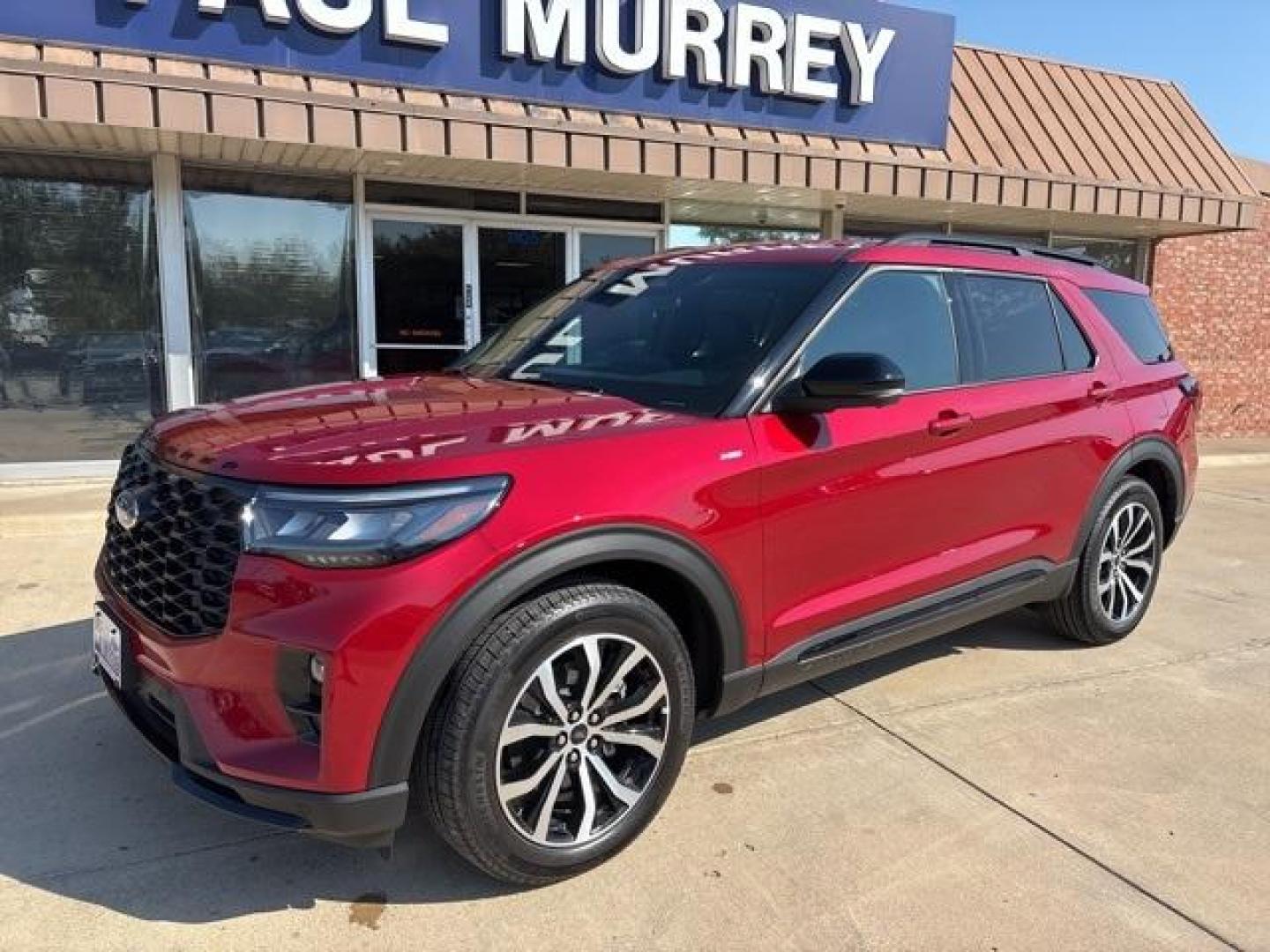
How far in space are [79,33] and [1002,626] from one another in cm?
A: 696

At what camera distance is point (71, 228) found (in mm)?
7980

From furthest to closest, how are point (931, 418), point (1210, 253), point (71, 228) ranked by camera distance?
point (1210, 253) < point (71, 228) < point (931, 418)

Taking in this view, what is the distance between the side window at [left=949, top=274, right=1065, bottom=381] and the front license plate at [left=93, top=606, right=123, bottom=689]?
3.03m

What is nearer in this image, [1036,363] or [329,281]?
[1036,363]

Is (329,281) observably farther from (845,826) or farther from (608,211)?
(845,826)

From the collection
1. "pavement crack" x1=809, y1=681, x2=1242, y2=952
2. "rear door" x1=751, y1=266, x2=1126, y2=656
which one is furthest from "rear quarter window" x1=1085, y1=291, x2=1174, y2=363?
"pavement crack" x1=809, y1=681, x2=1242, y2=952

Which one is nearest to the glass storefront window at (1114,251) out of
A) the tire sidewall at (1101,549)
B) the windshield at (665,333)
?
the tire sidewall at (1101,549)

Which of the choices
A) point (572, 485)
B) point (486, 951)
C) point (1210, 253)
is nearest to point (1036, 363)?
point (572, 485)

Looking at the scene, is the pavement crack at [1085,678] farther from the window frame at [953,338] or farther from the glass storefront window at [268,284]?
the glass storefront window at [268,284]

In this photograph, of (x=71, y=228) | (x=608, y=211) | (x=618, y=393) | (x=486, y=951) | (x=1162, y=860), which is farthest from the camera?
(x=608, y=211)

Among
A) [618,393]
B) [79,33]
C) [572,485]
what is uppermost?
[79,33]

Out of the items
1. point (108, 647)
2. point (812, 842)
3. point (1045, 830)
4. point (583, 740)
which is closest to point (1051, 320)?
point (1045, 830)

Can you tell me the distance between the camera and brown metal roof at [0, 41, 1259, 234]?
6.53 m

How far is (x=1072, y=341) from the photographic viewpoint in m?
4.26
